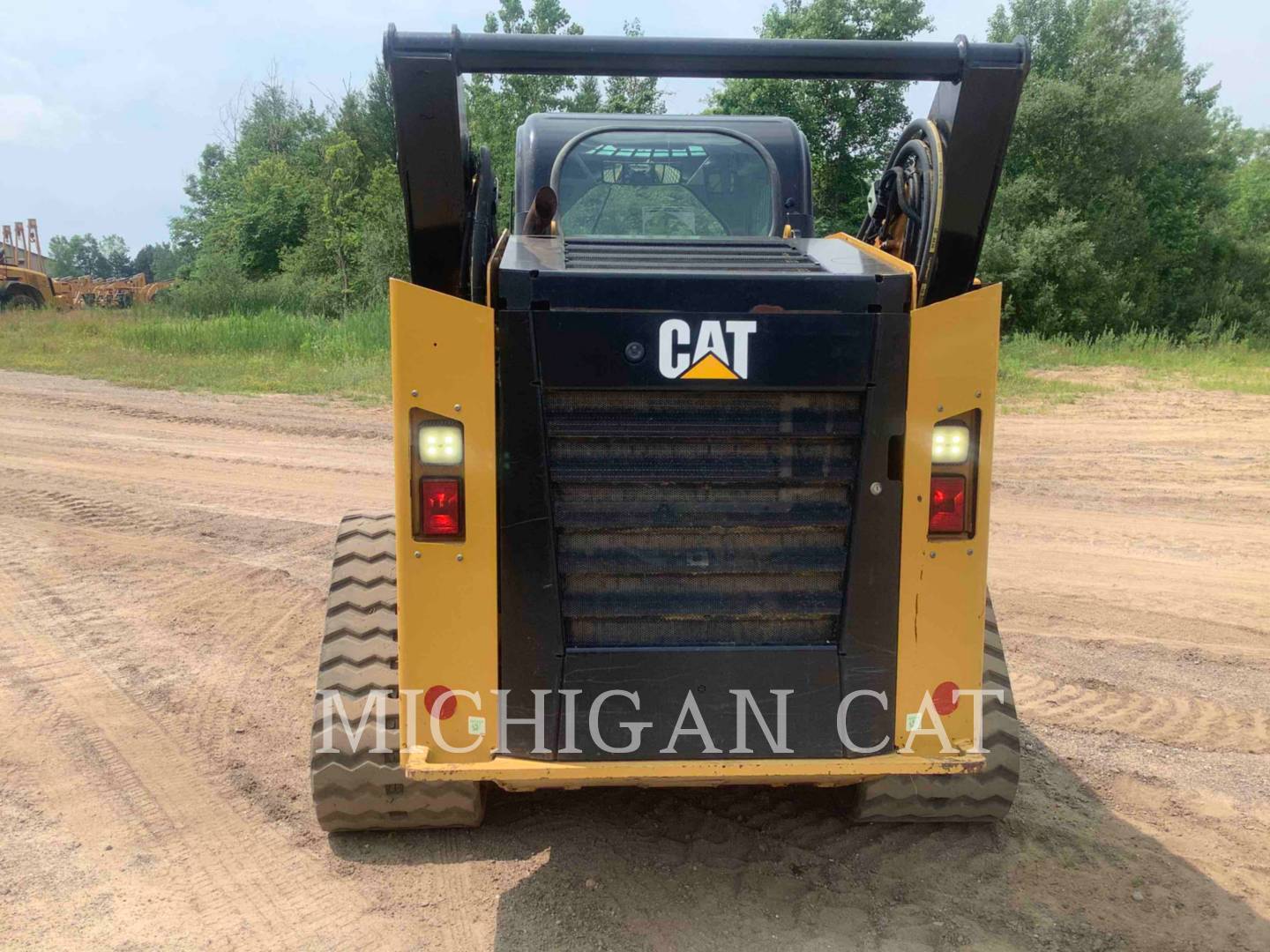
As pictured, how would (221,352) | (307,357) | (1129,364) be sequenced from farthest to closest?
1. (221,352)
2. (307,357)
3. (1129,364)

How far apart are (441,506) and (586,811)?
59.1 inches

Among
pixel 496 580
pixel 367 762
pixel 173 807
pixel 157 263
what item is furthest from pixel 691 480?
pixel 157 263

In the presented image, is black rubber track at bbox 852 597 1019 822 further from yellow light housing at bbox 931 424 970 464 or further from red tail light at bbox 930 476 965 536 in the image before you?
yellow light housing at bbox 931 424 970 464

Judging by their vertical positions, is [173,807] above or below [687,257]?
below

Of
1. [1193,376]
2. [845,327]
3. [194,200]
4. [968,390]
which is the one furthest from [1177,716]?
[194,200]

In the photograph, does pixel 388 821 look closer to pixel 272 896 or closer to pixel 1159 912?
pixel 272 896

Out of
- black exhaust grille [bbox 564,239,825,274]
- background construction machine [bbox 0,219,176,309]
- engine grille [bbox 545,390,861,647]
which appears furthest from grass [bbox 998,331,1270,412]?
background construction machine [bbox 0,219,176,309]

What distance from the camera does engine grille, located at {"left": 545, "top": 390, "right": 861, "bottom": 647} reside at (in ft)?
9.85

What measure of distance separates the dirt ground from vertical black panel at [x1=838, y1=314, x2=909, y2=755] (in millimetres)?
722

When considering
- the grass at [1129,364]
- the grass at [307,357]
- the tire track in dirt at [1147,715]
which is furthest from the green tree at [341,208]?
the tire track in dirt at [1147,715]

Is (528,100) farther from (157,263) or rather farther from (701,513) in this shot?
(157,263)

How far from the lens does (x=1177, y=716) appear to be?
491 centimetres

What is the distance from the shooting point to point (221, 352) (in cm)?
1975

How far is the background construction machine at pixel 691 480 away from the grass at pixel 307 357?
11.8m
